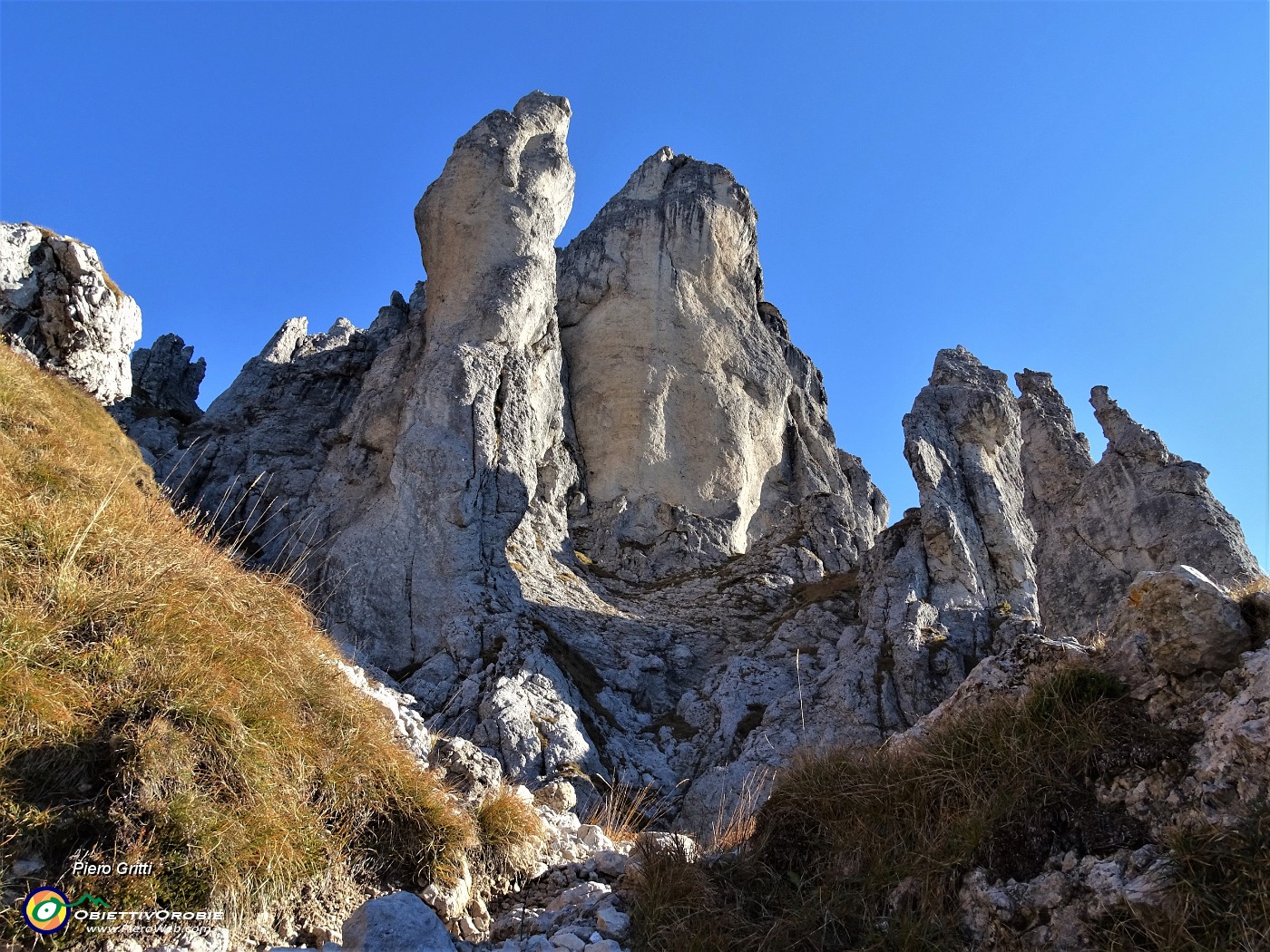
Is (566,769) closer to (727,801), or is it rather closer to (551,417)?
(727,801)

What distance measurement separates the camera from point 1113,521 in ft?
73.7

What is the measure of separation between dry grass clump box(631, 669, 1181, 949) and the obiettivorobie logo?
374cm

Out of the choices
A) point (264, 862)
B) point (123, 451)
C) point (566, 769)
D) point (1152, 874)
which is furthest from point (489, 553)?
point (1152, 874)

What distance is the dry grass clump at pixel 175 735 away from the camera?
544cm

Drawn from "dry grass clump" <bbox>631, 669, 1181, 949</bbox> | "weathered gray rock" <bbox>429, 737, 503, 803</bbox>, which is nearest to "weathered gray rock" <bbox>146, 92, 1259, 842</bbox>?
"weathered gray rock" <bbox>429, 737, 503, 803</bbox>

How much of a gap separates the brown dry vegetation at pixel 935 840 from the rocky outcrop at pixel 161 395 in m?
25.9

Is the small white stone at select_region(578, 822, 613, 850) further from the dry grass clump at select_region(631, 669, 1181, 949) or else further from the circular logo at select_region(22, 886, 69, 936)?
the circular logo at select_region(22, 886, 69, 936)

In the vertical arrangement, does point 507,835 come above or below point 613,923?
above

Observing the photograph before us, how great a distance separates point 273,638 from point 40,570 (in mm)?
1953

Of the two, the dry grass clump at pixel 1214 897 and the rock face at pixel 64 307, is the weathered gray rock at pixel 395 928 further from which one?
the rock face at pixel 64 307

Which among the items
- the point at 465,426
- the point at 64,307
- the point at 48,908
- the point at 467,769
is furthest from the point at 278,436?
the point at 48,908

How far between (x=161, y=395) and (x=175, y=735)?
3781cm

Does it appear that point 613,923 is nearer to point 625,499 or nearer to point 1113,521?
point 1113,521

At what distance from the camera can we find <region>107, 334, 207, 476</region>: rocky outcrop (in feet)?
95.6
